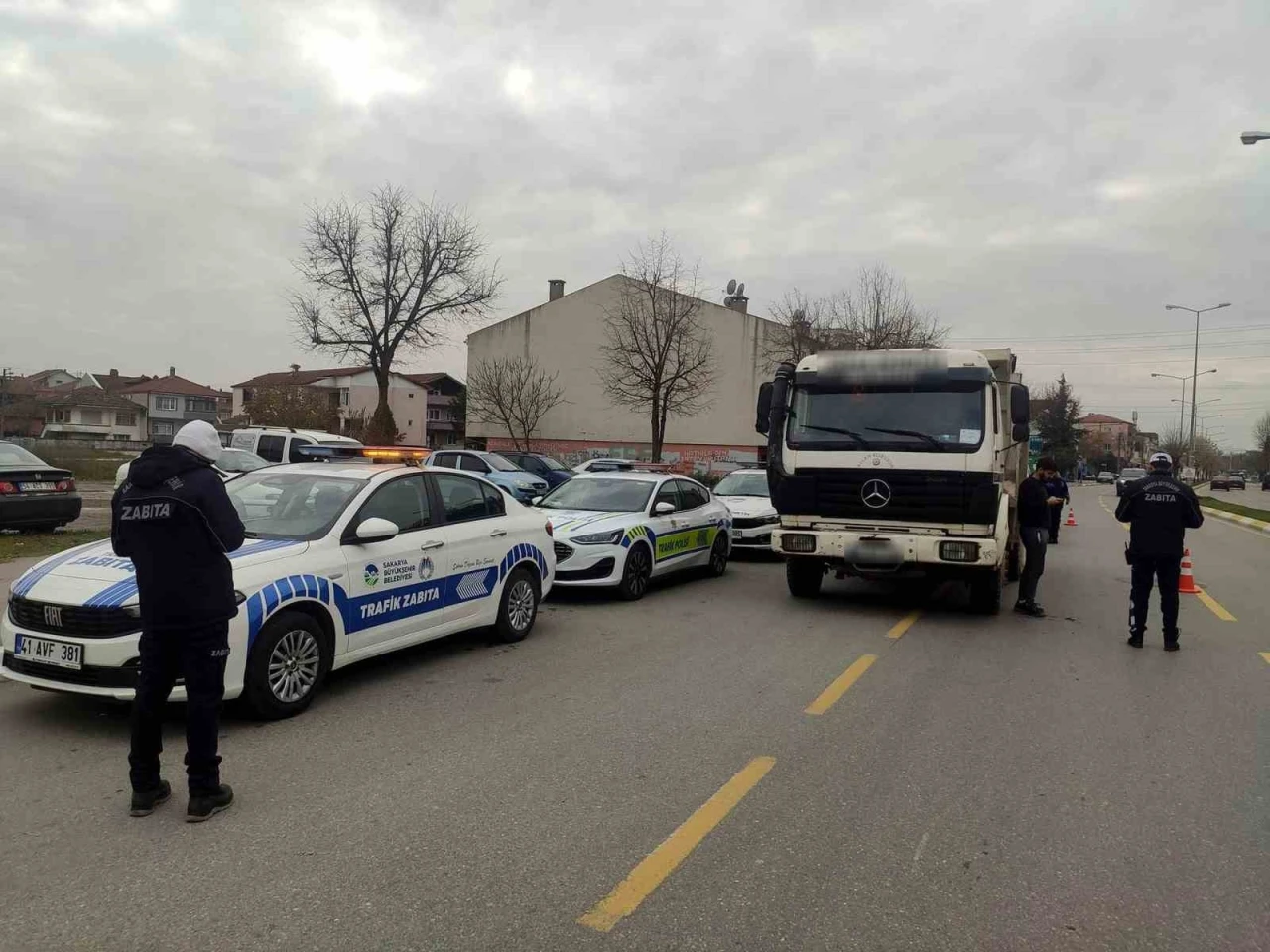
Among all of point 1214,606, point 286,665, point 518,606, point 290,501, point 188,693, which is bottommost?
point 1214,606

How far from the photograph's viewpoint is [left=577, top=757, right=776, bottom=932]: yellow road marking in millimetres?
3322

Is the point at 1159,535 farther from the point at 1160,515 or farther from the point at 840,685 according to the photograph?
the point at 840,685

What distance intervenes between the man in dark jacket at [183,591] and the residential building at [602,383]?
4340 cm

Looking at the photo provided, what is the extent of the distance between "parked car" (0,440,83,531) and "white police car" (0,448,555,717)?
776 cm

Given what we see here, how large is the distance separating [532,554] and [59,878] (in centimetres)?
500

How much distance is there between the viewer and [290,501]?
6.55 m

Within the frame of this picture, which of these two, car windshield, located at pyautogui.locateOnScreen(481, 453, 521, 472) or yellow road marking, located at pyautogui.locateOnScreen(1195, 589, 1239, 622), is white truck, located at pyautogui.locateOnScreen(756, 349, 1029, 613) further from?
car windshield, located at pyautogui.locateOnScreen(481, 453, 521, 472)

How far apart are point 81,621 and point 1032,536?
895 cm

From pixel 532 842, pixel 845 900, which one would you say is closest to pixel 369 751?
pixel 532 842

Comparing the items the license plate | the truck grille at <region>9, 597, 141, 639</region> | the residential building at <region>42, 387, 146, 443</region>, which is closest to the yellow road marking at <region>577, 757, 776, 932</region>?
the truck grille at <region>9, 597, 141, 639</region>

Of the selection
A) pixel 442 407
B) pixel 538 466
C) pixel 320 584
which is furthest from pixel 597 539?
pixel 442 407

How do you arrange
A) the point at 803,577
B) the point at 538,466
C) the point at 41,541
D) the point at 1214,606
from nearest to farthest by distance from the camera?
the point at 803,577 → the point at 1214,606 → the point at 41,541 → the point at 538,466

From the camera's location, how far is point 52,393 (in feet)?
286

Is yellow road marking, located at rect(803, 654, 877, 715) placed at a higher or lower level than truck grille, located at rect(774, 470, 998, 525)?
lower
